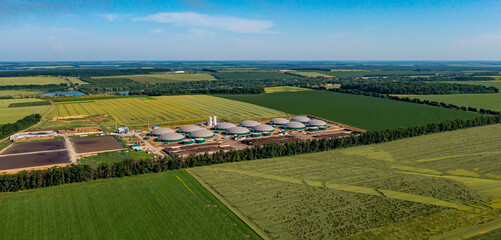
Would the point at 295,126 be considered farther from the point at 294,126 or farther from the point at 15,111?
the point at 15,111

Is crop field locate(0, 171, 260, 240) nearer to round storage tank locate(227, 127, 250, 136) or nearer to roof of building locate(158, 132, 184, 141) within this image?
roof of building locate(158, 132, 184, 141)

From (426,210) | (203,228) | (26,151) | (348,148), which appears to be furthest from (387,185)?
(26,151)

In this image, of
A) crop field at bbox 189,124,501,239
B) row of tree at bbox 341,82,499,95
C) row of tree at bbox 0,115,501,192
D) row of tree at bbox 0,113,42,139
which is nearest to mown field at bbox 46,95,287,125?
row of tree at bbox 0,113,42,139

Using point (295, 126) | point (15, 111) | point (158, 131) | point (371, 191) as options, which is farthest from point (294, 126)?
point (15, 111)

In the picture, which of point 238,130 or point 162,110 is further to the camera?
point 162,110

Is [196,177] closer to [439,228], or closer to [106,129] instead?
[439,228]
